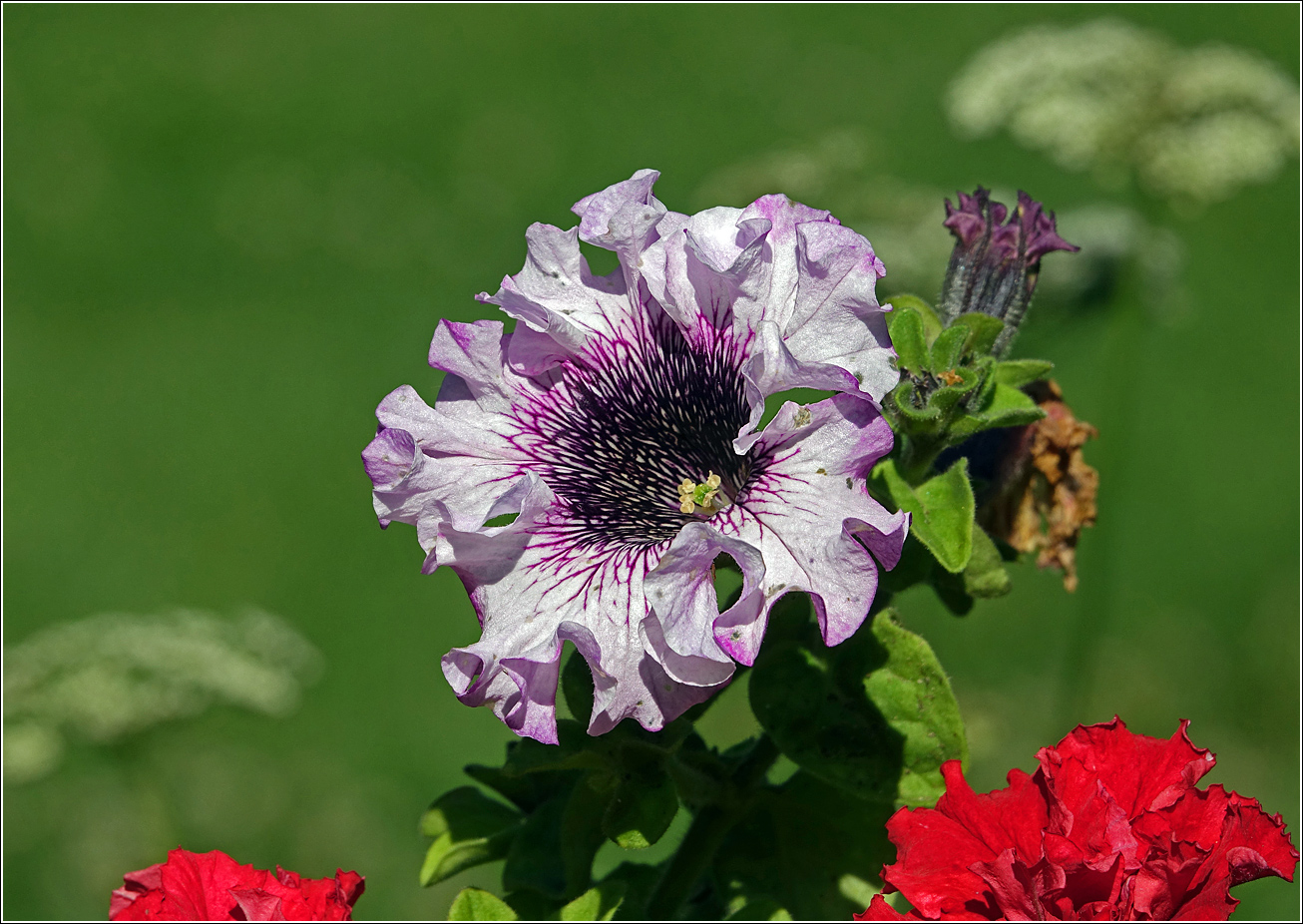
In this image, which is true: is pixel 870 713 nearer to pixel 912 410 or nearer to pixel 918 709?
pixel 918 709

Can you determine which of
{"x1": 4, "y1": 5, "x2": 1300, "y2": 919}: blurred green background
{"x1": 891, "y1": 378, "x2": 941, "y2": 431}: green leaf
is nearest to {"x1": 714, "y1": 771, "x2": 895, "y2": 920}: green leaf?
{"x1": 891, "y1": 378, "x2": 941, "y2": 431}: green leaf

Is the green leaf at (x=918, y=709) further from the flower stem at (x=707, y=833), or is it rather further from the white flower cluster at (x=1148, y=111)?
the white flower cluster at (x=1148, y=111)

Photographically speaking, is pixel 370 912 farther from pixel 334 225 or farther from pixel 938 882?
pixel 334 225

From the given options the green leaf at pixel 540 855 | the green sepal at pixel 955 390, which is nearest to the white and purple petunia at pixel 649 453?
the green sepal at pixel 955 390

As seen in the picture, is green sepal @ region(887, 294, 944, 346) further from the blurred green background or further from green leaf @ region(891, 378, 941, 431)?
the blurred green background

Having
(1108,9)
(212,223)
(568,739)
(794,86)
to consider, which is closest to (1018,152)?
(1108,9)

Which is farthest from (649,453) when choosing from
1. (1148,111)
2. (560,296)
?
(1148,111)
